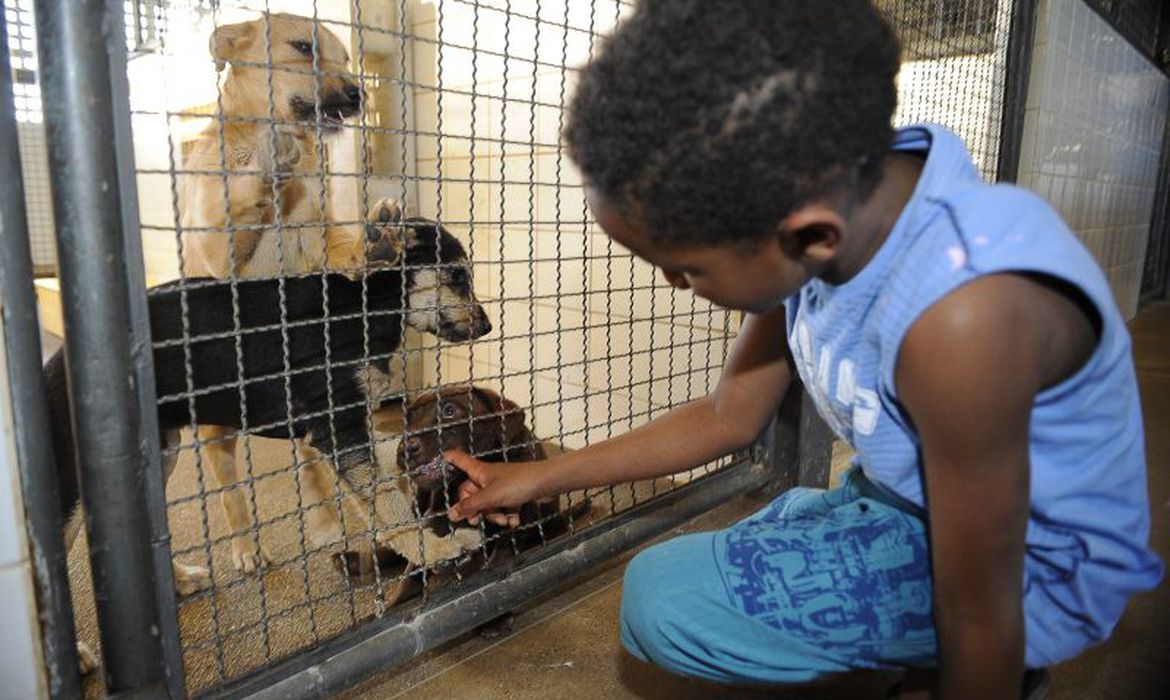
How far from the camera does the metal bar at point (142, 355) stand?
0.86 metres

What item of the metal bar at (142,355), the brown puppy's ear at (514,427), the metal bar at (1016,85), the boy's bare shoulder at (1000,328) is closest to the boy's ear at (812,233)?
the boy's bare shoulder at (1000,328)

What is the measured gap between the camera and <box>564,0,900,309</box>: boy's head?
1.95 ft

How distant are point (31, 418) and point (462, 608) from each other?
729mm

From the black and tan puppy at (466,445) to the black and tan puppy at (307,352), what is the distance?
11cm

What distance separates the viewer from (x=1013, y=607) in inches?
28.4

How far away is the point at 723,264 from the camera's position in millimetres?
682

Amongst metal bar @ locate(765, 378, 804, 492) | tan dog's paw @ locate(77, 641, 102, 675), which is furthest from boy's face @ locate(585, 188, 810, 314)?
tan dog's paw @ locate(77, 641, 102, 675)

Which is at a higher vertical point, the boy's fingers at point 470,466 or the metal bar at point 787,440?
the boy's fingers at point 470,466

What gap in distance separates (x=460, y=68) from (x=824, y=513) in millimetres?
2921

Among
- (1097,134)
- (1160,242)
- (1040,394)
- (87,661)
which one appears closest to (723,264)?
(1040,394)

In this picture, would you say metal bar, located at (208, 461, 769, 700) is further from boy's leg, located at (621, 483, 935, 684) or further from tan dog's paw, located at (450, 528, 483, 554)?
boy's leg, located at (621, 483, 935, 684)

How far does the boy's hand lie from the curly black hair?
622mm

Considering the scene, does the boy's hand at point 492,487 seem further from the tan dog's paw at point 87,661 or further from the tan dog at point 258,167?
the tan dog at point 258,167

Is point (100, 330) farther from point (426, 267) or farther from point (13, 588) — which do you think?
point (426, 267)
